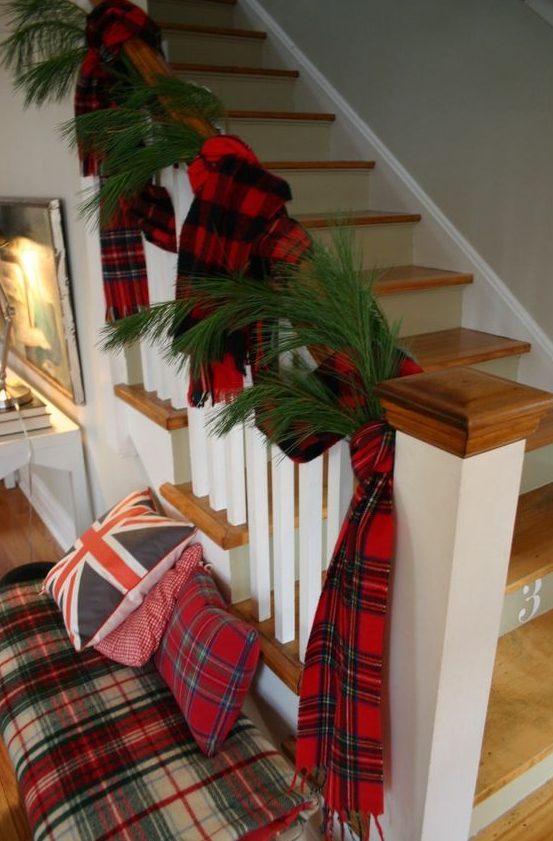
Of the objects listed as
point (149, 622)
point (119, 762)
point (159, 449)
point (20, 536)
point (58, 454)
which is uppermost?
point (159, 449)

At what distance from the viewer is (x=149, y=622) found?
1.53 meters

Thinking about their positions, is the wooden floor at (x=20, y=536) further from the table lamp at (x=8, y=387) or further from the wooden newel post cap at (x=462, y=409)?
the wooden newel post cap at (x=462, y=409)

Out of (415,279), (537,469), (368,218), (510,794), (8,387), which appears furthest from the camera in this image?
(8,387)

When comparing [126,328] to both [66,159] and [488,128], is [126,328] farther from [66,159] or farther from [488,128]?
[488,128]

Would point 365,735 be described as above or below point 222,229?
below

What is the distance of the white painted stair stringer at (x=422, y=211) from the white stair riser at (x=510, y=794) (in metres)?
1.15

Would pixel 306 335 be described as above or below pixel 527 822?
above

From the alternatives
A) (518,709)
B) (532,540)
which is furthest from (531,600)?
(518,709)

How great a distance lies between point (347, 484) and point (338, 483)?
0.01 m

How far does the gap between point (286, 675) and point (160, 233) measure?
0.99 metres

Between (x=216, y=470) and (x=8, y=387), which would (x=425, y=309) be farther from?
(x=8, y=387)

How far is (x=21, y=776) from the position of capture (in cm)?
132

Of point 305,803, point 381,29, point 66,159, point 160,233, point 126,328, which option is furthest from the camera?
point 381,29

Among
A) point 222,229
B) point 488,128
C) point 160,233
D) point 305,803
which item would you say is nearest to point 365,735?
point 305,803
